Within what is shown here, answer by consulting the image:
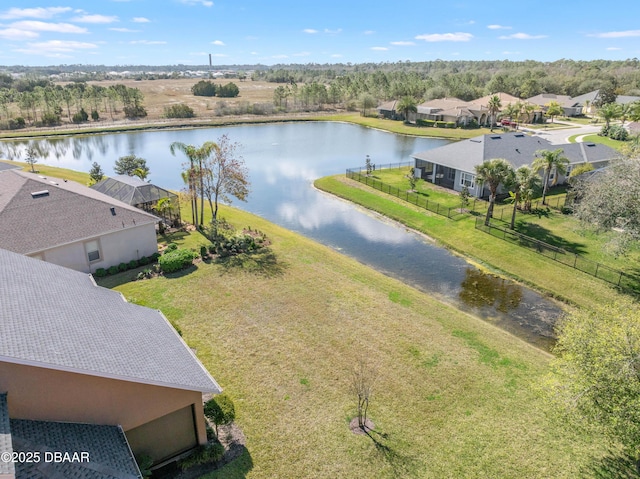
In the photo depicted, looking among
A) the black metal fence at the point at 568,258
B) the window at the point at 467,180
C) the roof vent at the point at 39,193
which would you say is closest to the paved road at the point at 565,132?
the window at the point at 467,180

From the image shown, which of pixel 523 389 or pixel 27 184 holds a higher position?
pixel 27 184

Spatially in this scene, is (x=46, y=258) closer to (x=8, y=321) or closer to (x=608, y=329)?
(x=8, y=321)

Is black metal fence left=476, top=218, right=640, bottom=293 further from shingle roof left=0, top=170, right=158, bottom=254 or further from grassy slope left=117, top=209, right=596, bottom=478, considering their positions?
shingle roof left=0, top=170, right=158, bottom=254

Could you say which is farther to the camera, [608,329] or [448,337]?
[448,337]

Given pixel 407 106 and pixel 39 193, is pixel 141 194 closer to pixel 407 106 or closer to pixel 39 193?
pixel 39 193

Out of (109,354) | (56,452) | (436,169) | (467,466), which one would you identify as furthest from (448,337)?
Result: (436,169)

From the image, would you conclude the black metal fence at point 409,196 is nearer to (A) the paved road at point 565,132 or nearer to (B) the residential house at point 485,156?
(B) the residential house at point 485,156
